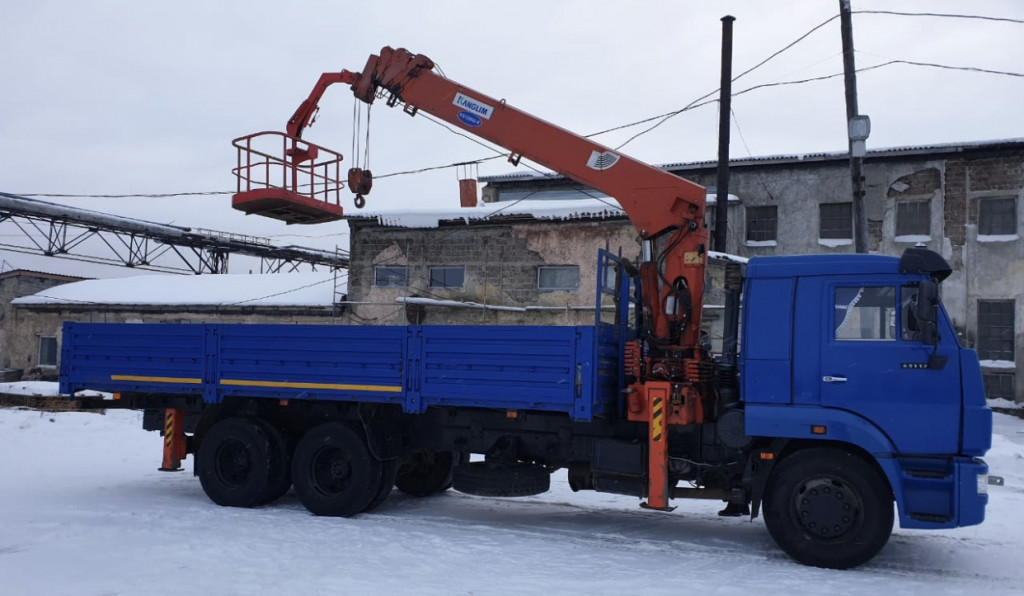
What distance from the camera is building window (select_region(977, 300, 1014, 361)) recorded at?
22.1 meters

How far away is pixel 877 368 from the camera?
25.3 feet

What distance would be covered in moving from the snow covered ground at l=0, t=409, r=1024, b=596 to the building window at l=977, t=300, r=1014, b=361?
1134cm

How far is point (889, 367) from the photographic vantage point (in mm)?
7652

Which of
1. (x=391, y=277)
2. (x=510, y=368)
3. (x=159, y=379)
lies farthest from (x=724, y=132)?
(x=159, y=379)

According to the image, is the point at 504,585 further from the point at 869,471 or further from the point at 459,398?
the point at 869,471

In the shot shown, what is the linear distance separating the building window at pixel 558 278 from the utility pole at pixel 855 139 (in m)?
8.75

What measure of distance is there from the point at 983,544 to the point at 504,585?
211 inches

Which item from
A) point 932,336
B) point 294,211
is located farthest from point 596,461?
point 294,211

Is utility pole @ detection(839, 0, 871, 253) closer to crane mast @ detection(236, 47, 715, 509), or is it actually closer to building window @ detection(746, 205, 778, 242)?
crane mast @ detection(236, 47, 715, 509)

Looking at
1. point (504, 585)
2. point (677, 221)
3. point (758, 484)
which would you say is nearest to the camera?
point (504, 585)

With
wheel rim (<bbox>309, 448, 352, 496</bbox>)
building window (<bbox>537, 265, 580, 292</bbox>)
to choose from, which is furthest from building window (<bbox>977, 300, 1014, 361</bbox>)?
wheel rim (<bbox>309, 448, 352, 496</bbox>)

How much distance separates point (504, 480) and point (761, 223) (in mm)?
17256

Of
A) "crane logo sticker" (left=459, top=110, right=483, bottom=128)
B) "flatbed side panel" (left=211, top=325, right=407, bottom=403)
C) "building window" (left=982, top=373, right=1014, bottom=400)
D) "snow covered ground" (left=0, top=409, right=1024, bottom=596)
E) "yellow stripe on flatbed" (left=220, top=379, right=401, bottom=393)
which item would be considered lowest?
"snow covered ground" (left=0, top=409, right=1024, bottom=596)

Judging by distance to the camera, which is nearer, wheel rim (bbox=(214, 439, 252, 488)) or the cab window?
the cab window
